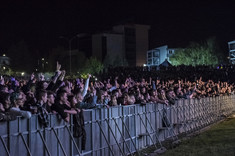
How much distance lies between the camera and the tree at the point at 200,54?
88688mm

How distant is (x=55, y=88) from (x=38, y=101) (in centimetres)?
254

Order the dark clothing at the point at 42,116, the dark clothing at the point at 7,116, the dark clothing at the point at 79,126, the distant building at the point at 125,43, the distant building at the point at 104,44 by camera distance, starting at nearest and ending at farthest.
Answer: the dark clothing at the point at 7,116
the dark clothing at the point at 42,116
the dark clothing at the point at 79,126
the distant building at the point at 104,44
the distant building at the point at 125,43

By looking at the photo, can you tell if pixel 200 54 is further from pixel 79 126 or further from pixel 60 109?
pixel 60 109

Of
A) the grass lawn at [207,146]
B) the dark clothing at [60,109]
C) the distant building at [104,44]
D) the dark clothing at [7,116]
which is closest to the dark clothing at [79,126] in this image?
the dark clothing at [60,109]

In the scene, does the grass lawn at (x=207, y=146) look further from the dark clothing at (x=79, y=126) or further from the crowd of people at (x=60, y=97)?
the dark clothing at (x=79, y=126)

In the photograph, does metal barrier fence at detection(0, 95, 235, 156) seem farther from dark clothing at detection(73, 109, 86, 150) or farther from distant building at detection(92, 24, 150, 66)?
distant building at detection(92, 24, 150, 66)

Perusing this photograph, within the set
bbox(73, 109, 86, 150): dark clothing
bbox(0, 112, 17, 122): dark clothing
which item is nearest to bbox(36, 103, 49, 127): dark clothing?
bbox(0, 112, 17, 122): dark clothing

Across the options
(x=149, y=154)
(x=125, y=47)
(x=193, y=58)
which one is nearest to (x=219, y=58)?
(x=193, y=58)

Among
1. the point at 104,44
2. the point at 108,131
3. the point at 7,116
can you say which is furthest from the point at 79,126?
the point at 104,44

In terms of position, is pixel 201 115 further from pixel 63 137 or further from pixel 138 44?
pixel 138 44

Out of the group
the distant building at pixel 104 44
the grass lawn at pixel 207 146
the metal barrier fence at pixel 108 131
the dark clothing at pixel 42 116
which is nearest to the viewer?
the metal barrier fence at pixel 108 131

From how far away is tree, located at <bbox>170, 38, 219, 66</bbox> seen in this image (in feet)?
291

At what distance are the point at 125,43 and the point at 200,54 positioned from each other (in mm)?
28093

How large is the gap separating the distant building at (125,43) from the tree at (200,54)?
20260 millimetres
